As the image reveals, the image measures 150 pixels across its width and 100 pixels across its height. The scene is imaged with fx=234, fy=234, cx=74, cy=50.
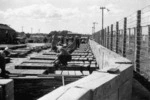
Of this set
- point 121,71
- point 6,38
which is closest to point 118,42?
point 121,71

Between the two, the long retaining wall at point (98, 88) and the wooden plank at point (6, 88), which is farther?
the wooden plank at point (6, 88)

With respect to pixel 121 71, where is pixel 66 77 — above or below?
below

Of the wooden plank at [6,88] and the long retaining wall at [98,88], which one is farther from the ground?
the long retaining wall at [98,88]

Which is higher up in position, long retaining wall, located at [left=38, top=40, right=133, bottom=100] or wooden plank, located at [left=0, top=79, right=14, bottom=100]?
Result: long retaining wall, located at [left=38, top=40, right=133, bottom=100]

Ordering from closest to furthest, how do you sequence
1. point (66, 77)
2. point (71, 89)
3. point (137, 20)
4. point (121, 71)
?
1. point (71, 89)
2. point (121, 71)
3. point (137, 20)
4. point (66, 77)

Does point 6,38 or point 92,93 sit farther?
point 6,38

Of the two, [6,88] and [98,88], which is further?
[6,88]

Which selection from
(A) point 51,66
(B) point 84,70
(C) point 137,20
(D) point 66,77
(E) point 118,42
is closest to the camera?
(C) point 137,20

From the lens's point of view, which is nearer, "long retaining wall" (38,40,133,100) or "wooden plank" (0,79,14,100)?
"long retaining wall" (38,40,133,100)

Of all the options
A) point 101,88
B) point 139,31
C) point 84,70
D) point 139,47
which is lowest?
point 84,70

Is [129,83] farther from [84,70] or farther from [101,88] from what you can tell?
[84,70]

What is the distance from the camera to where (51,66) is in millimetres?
11094

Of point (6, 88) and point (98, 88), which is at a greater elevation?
point (98, 88)

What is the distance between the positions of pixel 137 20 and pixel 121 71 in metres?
1.91
